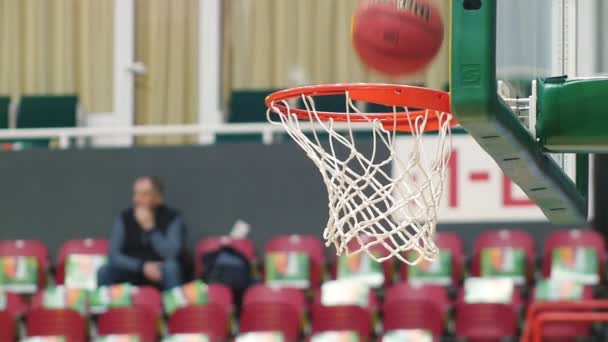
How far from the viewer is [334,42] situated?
9.52 m

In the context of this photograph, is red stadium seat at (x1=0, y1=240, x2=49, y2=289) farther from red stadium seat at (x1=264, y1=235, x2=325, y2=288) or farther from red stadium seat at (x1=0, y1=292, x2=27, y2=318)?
red stadium seat at (x1=264, y1=235, x2=325, y2=288)

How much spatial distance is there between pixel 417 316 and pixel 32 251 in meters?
2.80

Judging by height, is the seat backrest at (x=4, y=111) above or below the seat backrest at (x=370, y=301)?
above

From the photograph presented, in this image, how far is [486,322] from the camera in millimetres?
6680

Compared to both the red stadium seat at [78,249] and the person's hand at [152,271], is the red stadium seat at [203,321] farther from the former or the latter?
the red stadium seat at [78,249]

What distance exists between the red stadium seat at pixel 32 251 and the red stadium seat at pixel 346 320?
2176 mm

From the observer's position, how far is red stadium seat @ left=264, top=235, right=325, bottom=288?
7.60 metres

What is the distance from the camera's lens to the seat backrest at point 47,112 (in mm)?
9211

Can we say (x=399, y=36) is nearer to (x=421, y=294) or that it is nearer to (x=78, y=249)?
(x=421, y=294)

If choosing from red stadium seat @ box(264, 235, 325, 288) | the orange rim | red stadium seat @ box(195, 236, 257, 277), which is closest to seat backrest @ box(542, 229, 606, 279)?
red stadium seat @ box(264, 235, 325, 288)

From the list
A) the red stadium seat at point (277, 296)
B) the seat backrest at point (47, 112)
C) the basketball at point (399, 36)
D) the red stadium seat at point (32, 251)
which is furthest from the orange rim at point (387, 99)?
the seat backrest at point (47, 112)

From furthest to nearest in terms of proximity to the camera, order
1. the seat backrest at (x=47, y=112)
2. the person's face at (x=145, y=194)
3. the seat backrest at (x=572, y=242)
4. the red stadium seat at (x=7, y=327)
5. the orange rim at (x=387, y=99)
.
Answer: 1. the seat backrest at (x=47, y=112)
2. the person's face at (x=145, y=194)
3. the seat backrest at (x=572, y=242)
4. the red stadium seat at (x=7, y=327)
5. the orange rim at (x=387, y=99)

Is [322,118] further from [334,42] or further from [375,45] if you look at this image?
[334,42]

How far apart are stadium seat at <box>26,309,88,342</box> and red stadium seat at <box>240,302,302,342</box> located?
0.94 m
